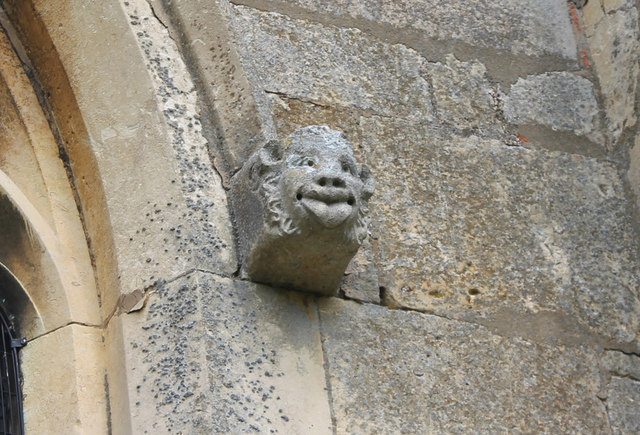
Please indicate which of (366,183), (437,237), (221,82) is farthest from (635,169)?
(221,82)

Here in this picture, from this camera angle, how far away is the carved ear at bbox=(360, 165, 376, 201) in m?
3.78

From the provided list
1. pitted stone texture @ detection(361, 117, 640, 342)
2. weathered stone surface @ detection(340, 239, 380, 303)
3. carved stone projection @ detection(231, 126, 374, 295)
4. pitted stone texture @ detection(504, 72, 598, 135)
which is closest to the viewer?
carved stone projection @ detection(231, 126, 374, 295)

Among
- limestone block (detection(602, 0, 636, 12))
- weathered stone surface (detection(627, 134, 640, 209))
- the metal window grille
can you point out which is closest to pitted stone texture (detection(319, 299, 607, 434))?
weathered stone surface (detection(627, 134, 640, 209))

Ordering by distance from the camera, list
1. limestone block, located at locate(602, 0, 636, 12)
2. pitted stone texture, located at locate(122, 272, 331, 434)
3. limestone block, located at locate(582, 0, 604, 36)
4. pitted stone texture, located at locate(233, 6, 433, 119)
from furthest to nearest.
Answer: limestone block, located at locate(582, 0, 604, 36), limestone block, located at locate(602, 0, 636, 12), pitted stone texture, located at locate(233, 6, 433, 119), pitted stone texture, located at locate(122, 272, 331, 434)

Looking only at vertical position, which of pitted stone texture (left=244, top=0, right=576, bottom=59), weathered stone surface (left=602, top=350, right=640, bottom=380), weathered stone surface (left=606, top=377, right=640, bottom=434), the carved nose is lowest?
weathered stone surface (left=606, top=377, right=640, bottom=434)

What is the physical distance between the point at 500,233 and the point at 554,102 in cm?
71

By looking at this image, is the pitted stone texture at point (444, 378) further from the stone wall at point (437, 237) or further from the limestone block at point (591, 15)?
the limestone block at point (591, 15)

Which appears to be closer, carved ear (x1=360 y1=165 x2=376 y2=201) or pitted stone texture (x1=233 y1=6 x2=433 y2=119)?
carved ear (x1=360 y1=165 x2=376 y2=201)

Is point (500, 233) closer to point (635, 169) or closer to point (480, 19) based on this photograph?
point (635, 169)

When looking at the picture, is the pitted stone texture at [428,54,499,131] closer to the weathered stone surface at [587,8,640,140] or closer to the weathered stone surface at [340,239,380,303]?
the weathered stone surface at [587,8,640,140]

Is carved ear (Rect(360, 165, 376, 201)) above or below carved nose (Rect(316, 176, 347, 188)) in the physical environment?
above

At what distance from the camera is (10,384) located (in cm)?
395

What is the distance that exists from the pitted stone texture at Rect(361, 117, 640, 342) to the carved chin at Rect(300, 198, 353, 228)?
1.73ft

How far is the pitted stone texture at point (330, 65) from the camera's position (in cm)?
441
